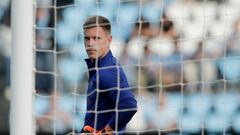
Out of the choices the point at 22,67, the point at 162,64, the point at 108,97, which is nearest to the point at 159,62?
the point at 162,64

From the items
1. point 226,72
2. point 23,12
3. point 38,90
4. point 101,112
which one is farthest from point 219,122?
point 23,12

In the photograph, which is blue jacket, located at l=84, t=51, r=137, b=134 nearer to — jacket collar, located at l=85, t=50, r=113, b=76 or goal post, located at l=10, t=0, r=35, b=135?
jacket collar, located at l=85, t=50, r=113, b=76

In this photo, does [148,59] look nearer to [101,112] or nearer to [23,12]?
[101,112]

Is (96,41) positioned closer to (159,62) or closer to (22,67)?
(22,67)

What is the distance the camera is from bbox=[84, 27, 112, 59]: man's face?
3.23 metres

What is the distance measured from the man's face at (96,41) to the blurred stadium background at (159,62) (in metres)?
1.23

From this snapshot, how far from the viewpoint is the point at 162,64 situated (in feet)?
15.8

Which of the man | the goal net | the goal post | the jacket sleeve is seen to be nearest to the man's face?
the man

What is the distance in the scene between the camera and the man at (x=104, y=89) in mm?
3190

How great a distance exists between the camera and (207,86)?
5.43m

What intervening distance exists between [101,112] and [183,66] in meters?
2.40

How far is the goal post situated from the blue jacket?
58cm

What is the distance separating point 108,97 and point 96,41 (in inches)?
9.5

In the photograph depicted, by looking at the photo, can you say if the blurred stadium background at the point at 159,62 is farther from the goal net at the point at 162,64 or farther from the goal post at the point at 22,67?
the goal post at the point at 22,67
